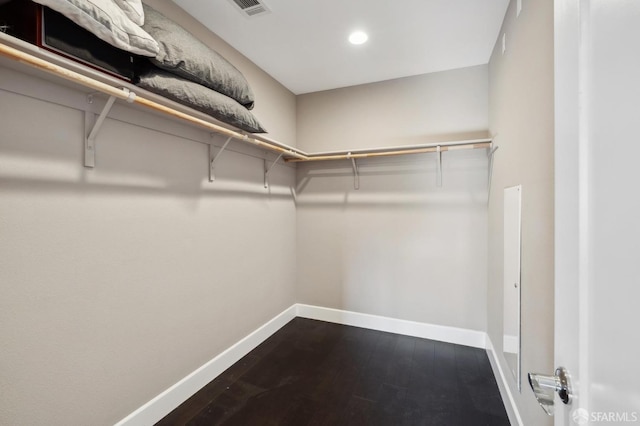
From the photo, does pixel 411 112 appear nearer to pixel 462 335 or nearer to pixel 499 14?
pixel 499 14

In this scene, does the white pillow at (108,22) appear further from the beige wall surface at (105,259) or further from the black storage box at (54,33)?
the beige wall surface at (105,259)

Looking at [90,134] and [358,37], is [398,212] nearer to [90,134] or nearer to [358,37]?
[358,37]

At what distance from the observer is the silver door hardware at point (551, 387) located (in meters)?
0.53

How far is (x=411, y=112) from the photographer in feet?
8.91

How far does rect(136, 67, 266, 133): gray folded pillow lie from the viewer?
1.33 metres

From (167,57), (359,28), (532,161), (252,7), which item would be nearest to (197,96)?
(167,57)

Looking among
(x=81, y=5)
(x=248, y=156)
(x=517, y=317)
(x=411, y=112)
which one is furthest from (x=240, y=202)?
(x=517, y=317)

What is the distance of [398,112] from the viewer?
2.77 metres

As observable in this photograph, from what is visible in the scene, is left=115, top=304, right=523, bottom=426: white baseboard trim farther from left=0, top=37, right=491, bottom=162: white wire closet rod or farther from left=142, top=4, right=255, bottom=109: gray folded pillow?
left=142, top=4, right=255, bottom=109: gray folded pillow

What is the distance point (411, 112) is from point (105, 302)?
282cm

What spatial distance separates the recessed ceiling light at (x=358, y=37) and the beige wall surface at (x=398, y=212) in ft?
2.46

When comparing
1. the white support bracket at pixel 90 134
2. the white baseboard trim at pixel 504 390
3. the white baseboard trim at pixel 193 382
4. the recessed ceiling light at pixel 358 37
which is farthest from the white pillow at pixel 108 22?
the white baseboard trim at pixel 504 390

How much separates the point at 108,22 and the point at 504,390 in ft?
9.54

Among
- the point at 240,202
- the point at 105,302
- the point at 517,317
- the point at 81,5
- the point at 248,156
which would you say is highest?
the point at 81,5
